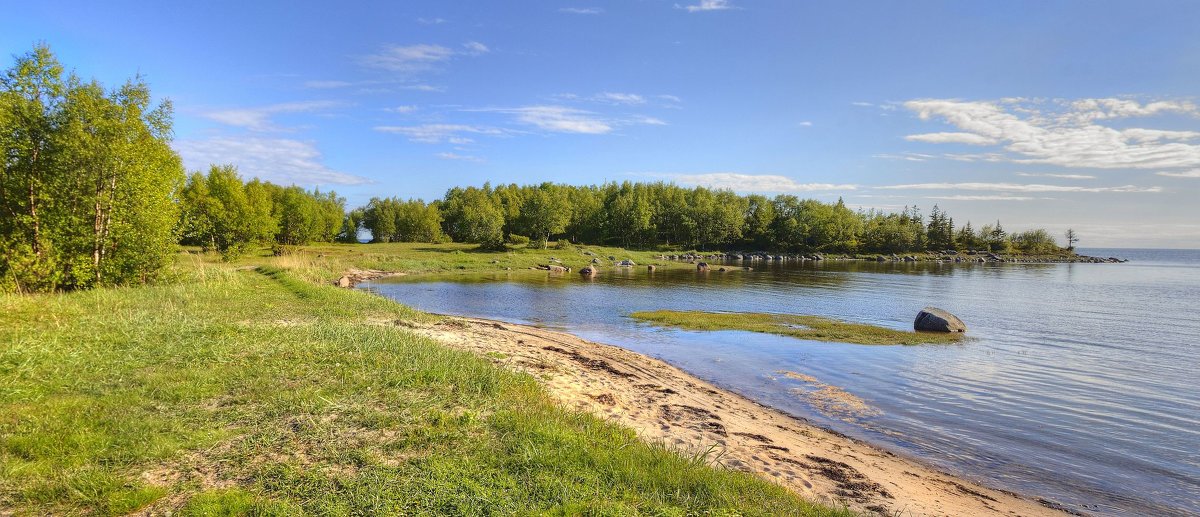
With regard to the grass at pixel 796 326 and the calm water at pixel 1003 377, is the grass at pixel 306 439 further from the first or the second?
the grass at pixel 796 326

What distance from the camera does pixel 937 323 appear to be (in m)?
25.1

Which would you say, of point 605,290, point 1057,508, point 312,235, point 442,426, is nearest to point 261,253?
point 312,235

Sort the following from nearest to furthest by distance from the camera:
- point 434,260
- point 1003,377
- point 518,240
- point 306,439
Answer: point 306,439, point 1003,377, point 434,260, point 518,240

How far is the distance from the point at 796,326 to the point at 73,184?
3159cm

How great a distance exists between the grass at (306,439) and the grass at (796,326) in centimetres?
1668

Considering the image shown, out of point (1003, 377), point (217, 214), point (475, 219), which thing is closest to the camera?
point (1003, 377)

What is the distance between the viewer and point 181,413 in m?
7.39

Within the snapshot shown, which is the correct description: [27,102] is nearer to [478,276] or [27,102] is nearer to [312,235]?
[478,276]

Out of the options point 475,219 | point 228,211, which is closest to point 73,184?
point 228,211

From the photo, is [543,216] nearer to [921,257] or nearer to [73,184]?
[73,184]

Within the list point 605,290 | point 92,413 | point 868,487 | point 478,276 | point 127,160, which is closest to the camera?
point 92,413

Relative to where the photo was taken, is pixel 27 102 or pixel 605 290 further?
pixel 605 290

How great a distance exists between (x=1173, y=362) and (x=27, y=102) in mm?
43866

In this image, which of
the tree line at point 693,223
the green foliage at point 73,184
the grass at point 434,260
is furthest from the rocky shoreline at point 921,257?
the green foliage at point 73,184
